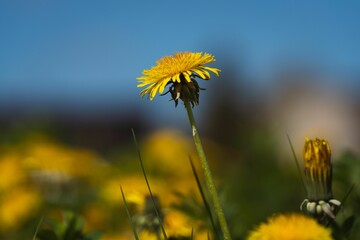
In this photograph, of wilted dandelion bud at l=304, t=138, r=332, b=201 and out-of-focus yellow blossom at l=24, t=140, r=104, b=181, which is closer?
wilted dandelion bud at l=304, t=138, r=332, b=201

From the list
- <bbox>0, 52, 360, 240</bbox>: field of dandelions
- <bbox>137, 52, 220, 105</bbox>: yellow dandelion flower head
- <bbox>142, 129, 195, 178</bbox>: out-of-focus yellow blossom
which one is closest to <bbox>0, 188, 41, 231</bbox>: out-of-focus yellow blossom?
<bbox>0, 52, 360, 240</bbox>: field of dandelions

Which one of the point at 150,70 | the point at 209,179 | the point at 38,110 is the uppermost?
the point at 38,110

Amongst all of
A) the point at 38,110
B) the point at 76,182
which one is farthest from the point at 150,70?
the point at 38,110

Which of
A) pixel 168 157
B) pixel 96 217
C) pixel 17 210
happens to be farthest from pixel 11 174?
pixel 168 157

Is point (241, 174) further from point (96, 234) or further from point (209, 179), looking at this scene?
point (209, 179)

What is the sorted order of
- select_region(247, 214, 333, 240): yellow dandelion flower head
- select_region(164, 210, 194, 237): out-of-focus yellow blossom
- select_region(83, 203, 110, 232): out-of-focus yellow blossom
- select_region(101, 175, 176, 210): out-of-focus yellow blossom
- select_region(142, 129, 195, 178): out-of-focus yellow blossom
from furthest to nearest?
select_region(142, 129, 195, 178): out-of-focus yellow blossom → select_region(101, 175, 176, 210): out-of-focus yellow blossom → select_region(83, 203, 110, 232): out-of-focus yellow blossom → select_region(164, 210, 194, 237): out-of-focus yellow blossom → select_region(247, 214, 333, 240): yellow dandelion flower head

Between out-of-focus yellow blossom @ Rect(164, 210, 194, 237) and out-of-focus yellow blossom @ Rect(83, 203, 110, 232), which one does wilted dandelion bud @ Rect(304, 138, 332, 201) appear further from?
out-of-focus yellow blossom @ Rect(83, 203, 110, 232)

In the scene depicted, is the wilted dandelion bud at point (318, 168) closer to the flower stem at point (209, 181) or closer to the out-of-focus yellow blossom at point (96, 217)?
the flower stem at point (209, 181)

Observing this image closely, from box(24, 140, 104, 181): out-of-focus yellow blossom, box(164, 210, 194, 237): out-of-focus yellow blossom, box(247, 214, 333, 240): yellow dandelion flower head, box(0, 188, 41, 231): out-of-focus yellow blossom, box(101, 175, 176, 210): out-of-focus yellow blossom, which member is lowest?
box(164, 210, 194, 237): out-of-focus yellow blossom
